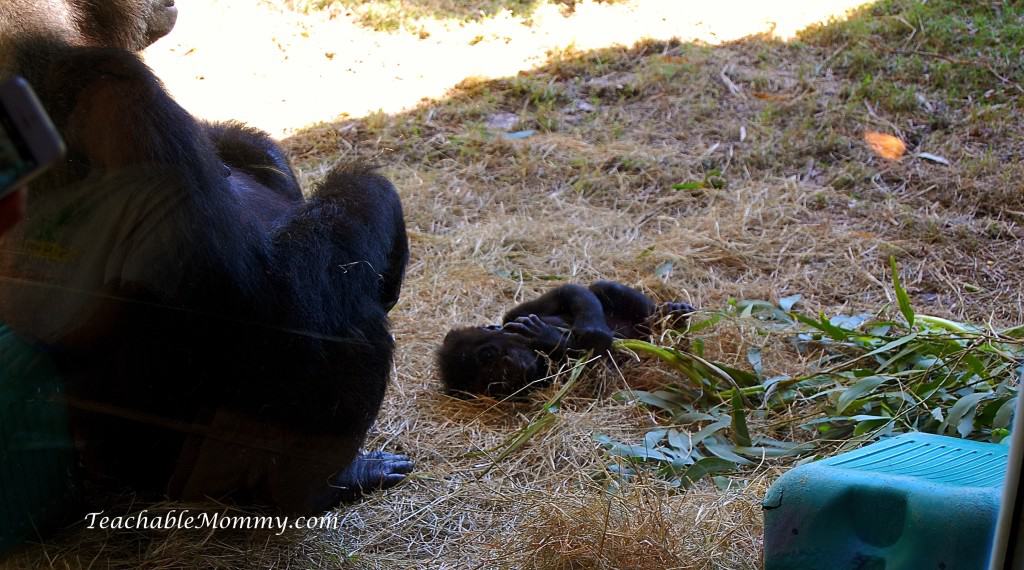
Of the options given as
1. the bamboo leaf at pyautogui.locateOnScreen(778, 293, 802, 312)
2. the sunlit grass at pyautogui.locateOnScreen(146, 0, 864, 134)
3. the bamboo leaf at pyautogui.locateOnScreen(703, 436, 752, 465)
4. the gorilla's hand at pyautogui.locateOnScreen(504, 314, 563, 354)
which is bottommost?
the bamboo leaf at pyautogui.locateOnScreen(778, 293, 802, 312)

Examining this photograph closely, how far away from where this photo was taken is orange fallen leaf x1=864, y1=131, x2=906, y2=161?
4.32m

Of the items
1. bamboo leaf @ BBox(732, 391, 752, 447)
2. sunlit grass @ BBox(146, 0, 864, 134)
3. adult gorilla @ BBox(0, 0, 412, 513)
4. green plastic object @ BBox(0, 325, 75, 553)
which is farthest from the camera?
sunlit grass @ BBox(146, 0, 864, 134)

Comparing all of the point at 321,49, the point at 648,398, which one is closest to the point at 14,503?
the point at 648,398

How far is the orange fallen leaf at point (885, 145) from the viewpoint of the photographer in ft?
14.2

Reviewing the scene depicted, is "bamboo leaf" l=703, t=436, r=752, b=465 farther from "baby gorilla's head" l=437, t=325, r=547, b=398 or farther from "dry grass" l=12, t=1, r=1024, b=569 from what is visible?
"baby gorilla's head" l=437, t=325, r=547, b=398

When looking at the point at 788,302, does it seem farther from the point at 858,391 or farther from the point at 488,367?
the point at 488,367

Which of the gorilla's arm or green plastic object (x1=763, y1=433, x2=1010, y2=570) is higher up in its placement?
green plastic object (x1=763, y1=433, x2=1010, y2=570)

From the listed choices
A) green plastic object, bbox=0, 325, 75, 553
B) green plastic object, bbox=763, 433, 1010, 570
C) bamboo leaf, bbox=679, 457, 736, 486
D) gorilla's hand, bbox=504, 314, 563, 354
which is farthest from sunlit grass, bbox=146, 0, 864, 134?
green plastic object, bbox=763, 433, 1010, 570

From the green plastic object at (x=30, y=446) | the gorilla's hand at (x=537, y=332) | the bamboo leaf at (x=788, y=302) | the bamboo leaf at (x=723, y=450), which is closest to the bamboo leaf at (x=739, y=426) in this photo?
the bamboo leaf at (x=723, y=450)

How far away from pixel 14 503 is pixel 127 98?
818 millimetres

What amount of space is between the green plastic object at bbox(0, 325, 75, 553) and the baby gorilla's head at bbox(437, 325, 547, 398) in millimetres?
1255

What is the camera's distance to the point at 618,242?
154 inches

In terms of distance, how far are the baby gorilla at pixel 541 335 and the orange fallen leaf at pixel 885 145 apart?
5.45 ft

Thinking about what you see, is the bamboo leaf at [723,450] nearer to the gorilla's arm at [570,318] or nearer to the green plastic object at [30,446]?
the gorilla's arm at [570,318]
